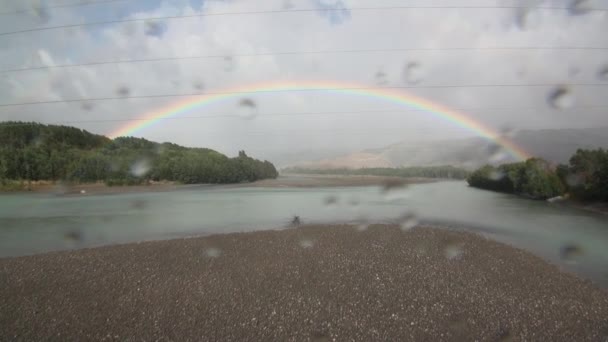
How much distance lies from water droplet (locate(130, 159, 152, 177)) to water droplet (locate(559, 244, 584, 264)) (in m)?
49.8

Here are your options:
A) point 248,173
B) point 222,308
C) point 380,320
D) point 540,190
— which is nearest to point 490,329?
point 380,320

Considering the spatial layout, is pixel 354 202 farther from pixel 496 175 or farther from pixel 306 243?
pixel 496 175

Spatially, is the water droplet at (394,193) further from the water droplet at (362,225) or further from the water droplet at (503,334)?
the water droplet at (503,334)

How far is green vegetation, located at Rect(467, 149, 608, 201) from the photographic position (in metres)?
30.6

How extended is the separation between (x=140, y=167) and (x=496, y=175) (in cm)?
6481

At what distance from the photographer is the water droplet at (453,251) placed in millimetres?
9031

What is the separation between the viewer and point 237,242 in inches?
406

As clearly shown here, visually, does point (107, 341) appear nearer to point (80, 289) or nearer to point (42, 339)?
point (42, 339)

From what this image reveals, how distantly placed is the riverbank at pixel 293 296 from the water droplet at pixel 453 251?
4.6 inches

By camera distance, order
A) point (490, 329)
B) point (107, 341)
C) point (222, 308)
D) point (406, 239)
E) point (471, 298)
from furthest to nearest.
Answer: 1. point (406, 239)
2. point (471, 298)
3. point (222, 308)
4. point (490, 329)
5. point (107, 341)

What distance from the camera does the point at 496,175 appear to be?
203ft

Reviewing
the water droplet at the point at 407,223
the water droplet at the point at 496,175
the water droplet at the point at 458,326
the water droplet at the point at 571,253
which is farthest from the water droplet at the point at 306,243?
the water droplet at the point at 496,175

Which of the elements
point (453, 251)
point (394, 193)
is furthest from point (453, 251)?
point (394, 193)

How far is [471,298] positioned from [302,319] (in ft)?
11.2
